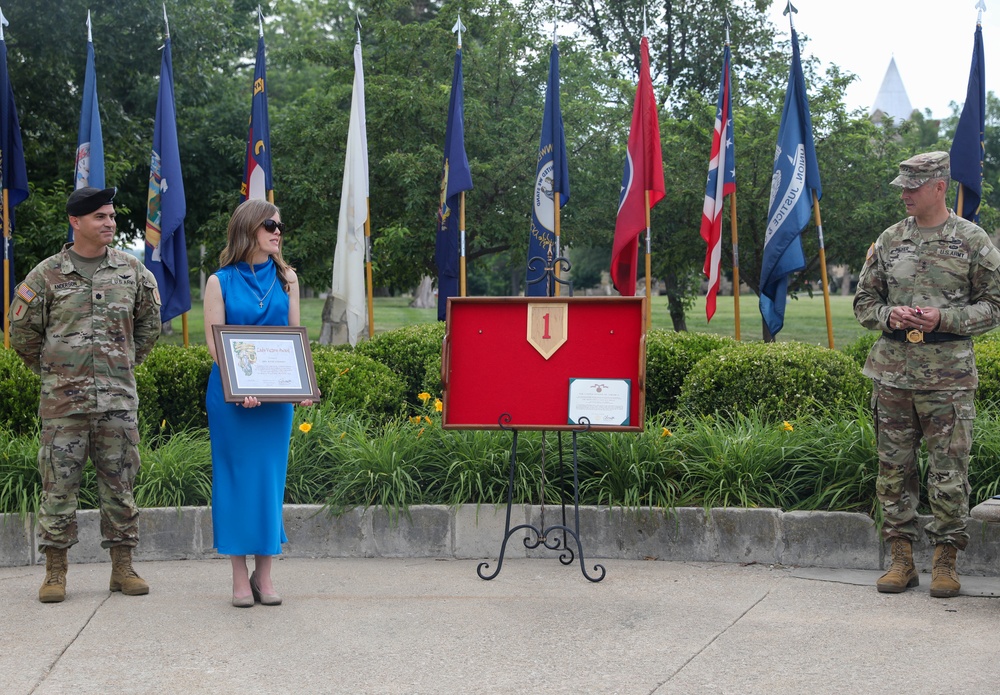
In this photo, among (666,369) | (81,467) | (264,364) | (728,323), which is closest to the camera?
(264,364)

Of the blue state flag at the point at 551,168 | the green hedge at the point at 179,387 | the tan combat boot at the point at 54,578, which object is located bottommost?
the tan combat boot at the point at 54,578

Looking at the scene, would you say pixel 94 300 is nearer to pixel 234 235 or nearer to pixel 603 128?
pixel 234 235

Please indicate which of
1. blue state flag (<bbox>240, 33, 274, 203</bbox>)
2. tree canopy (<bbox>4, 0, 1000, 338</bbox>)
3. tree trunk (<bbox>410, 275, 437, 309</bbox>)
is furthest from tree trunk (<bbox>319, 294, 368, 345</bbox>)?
tree trunk (<bbox>410, 275, 437, 309</bbox>)

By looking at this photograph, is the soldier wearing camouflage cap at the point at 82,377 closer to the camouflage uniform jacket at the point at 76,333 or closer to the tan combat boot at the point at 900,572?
the camouflage uniform jacket at the point at 76,333

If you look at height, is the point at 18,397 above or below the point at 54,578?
above

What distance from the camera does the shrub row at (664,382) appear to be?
7852 millimetres

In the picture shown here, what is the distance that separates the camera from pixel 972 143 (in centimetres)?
1097

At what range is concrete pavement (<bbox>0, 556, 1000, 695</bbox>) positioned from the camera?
434 centimetres

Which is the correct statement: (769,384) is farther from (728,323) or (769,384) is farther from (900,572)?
(728,323)

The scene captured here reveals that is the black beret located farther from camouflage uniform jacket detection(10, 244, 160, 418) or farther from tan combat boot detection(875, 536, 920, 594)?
tan combat boot detection(875, 536, 920, 594)

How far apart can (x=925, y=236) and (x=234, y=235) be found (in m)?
3.46

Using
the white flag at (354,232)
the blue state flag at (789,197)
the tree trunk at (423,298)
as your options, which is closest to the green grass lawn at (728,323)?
the tree trunk at (423,298)

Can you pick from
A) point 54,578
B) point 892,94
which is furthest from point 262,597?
point 892,94

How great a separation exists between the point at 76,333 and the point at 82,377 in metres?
0.22
